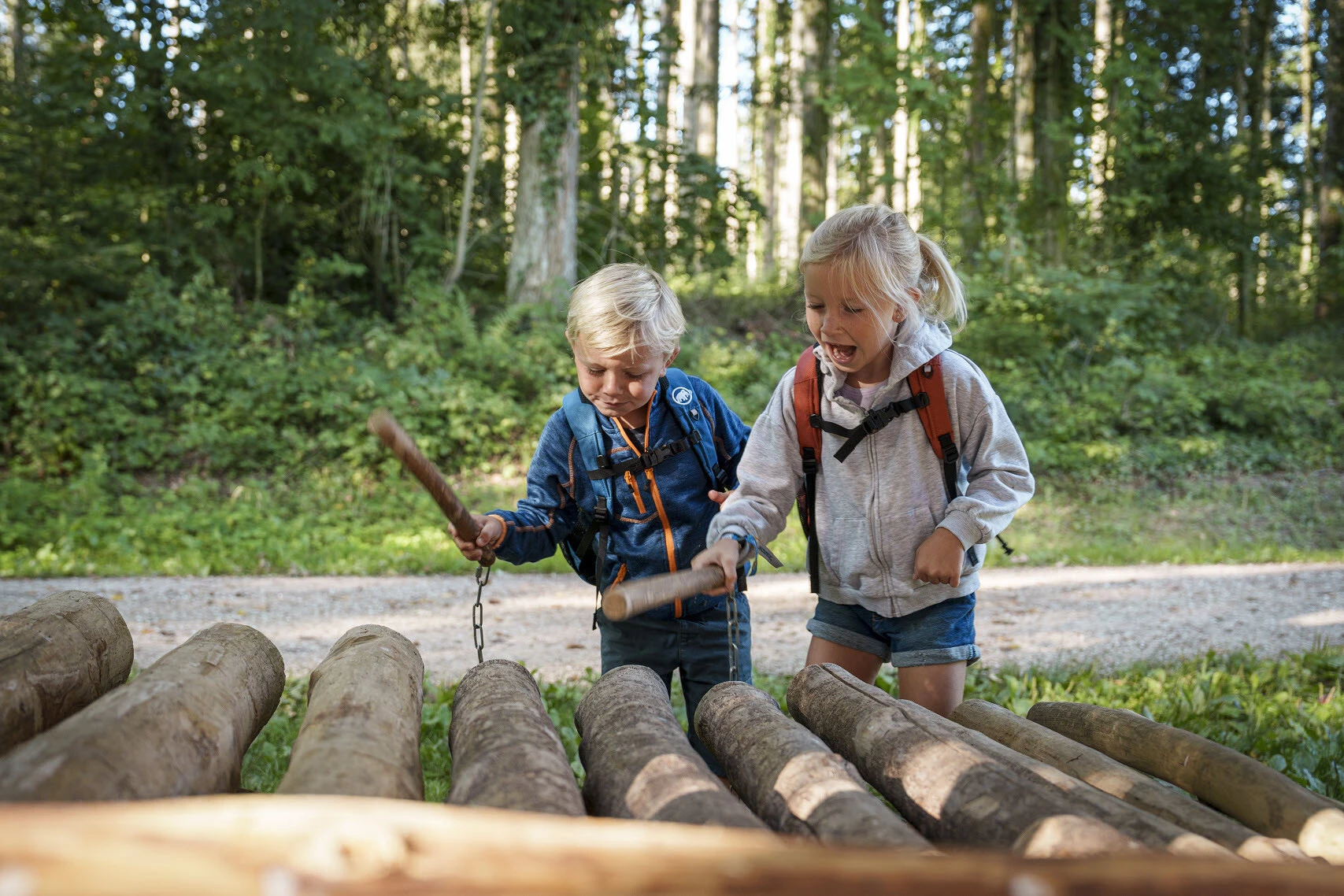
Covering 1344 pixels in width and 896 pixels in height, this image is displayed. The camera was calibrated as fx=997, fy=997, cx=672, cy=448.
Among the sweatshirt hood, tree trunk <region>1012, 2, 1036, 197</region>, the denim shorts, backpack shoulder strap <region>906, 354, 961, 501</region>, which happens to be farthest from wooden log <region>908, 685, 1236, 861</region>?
tree trunk <region>1012, 2, 1036, 197</region>

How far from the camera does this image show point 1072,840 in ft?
5.66

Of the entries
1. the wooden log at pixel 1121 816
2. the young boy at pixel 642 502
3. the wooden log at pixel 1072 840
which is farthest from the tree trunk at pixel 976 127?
the wooden log at pixel 1072 840

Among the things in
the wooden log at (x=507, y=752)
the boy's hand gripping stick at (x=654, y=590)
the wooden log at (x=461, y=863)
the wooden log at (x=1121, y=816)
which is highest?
the boy's hand gripping stick at (x=654, y=590)

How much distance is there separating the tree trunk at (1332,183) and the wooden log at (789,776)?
65.2 ft

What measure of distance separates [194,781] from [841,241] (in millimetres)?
2244

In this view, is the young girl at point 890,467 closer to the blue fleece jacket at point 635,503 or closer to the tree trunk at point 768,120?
the blue fleece jacket at point 635,503

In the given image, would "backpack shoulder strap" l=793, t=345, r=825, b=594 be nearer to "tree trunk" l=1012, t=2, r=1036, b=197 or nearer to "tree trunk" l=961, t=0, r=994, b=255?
"tree trunk" l=961, t=0, r=994, b=255

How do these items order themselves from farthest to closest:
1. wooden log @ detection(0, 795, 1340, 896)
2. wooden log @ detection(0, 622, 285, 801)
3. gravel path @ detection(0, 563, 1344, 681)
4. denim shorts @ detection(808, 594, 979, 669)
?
gravel path @ detection(0, 563, 1344, 681) < denim shorts @ detection(808, 594, 979, 669) < wooden log @ detection(0, 622, 285, 801) < wooden log @ detection(0, 795, 1340, 896)

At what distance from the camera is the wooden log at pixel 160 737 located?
66.1 inches

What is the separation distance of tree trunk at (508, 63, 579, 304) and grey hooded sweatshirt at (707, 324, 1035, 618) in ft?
32.8

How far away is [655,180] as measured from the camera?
1512 centimetres

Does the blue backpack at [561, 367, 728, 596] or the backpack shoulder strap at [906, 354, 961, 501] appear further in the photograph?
the blue backpack at [561, 367, 728, 596]

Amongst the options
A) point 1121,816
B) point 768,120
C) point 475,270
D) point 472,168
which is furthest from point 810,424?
point 768,120

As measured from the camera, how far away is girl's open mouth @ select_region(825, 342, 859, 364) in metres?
3.11
